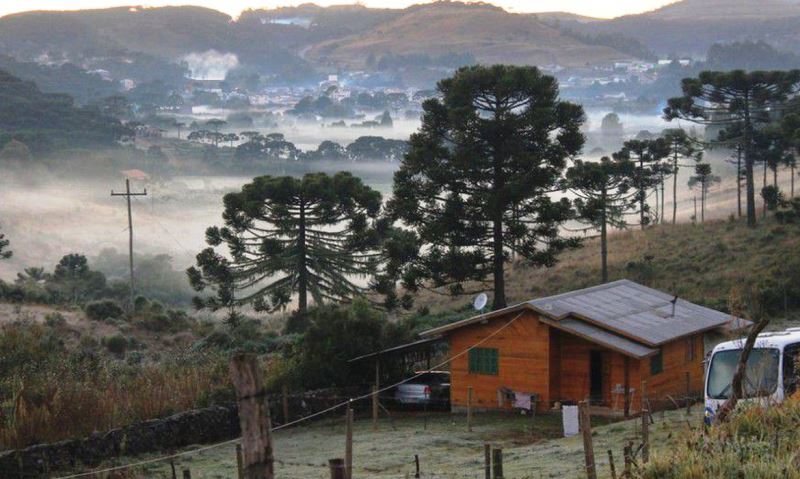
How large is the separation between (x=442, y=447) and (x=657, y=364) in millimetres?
6989

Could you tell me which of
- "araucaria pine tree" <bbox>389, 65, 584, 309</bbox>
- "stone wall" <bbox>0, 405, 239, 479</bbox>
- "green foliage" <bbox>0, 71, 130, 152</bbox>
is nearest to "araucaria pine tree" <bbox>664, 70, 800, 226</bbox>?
"araucaria pine tree" <bbox>389, 65, 584, 309</bbox>

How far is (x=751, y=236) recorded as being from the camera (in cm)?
5928

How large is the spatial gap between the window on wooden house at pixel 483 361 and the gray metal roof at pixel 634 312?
5.07 ft

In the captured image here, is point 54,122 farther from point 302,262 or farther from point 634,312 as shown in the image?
point 634,312

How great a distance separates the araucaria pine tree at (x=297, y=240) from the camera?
46656 millimetres

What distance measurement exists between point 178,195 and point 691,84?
386ft

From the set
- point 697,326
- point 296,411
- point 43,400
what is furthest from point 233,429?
point 697,326

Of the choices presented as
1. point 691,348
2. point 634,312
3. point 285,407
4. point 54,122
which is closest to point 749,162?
point 691,348

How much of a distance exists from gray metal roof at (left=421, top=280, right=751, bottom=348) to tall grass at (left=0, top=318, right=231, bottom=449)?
547 centimetres

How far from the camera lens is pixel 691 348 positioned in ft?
93.5

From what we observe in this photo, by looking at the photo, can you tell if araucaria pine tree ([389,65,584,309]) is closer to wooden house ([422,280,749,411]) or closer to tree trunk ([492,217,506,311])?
tree trunk ([492,217,506,311])

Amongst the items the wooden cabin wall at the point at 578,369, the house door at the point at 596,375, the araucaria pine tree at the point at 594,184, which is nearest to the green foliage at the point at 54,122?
the araucaria pine tree at the point at 594,184

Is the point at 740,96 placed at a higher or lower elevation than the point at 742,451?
higher

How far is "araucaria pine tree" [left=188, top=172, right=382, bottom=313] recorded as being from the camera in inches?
1837
